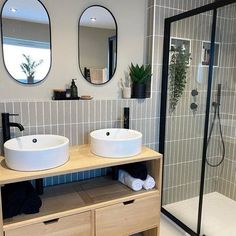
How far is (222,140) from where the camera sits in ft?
7.95

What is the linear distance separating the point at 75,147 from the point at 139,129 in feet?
2.07

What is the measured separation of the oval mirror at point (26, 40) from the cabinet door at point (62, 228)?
3.39 ft

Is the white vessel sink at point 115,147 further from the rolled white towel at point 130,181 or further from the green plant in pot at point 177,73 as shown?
the green plant in pot at point 177,73

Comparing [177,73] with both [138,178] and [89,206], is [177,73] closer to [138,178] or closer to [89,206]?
[138,178]

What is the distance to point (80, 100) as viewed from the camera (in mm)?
1916


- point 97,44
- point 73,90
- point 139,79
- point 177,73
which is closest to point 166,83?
point 177,73

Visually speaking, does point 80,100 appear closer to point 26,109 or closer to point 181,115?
point 26,109

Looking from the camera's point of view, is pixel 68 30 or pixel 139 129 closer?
pixel 68 30

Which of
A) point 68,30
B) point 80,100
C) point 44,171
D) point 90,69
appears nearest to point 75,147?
point 80,100

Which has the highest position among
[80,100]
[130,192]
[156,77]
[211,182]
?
[156,77]

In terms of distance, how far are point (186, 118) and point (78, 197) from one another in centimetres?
127

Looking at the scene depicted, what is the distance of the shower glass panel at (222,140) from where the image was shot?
2.10m

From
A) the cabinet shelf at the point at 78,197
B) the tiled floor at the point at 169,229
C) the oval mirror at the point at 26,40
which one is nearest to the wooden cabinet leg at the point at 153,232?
the tiled floor at the point at 169,229

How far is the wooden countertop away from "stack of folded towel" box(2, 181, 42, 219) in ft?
0.51
